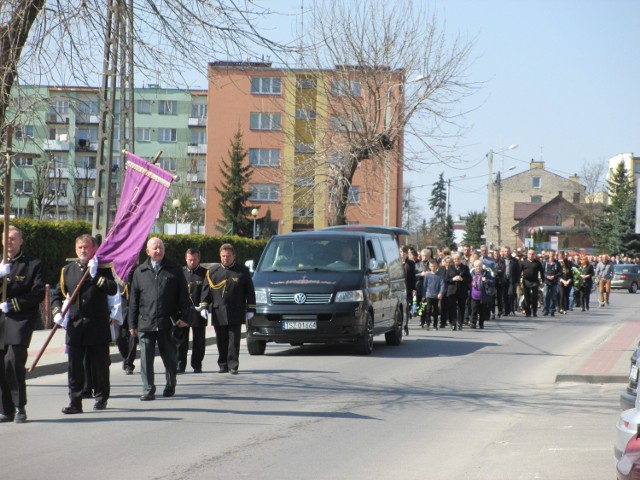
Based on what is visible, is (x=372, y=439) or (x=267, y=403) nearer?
(x=372, y=439)

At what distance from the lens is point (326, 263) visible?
61.1ft

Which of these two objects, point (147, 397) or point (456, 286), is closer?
point (147, 397)

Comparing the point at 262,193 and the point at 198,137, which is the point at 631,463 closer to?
the point at 262,193

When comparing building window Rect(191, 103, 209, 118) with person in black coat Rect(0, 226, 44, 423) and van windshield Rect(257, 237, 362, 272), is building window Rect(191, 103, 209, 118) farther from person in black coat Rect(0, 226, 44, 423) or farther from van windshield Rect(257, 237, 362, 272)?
person in black coat Rect(0, 226, 44, 423)

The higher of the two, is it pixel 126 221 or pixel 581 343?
pixel 126 221

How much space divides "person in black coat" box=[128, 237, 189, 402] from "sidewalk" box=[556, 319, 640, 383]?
5.41 metres

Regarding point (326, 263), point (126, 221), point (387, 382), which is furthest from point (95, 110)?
point (387, 382)

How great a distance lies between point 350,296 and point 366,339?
0.83 meters

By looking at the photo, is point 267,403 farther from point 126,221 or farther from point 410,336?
point 410,336

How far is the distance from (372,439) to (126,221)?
5115 millimetres

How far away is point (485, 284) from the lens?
28078 mm

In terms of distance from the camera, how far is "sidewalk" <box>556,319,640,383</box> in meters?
14.5

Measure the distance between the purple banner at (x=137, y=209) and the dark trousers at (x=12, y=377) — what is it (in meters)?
2.80

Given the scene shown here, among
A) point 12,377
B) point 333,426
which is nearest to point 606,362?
point 333,426
